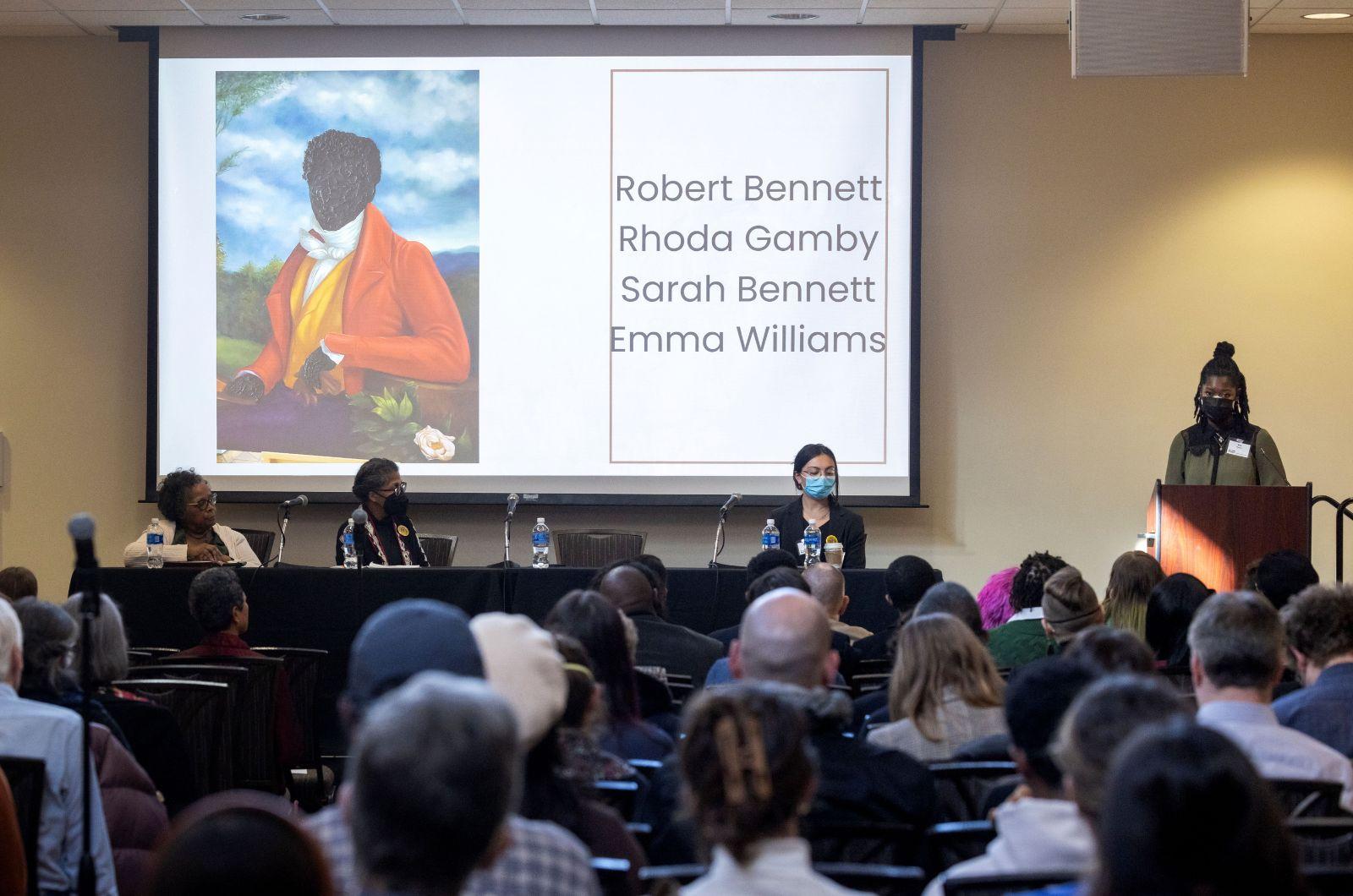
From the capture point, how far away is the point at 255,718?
4.26 metres

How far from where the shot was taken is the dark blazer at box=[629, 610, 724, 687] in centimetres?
419

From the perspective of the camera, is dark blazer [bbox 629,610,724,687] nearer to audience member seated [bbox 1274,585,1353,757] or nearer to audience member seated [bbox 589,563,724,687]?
audience member seated [bbox 589,563,724,687]

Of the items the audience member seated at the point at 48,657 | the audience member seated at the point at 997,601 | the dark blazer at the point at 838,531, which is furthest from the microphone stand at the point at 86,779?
the dark blazer at the point at 838,531

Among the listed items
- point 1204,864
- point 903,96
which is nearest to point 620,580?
point 1204,864

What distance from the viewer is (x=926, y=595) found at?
12.4ft

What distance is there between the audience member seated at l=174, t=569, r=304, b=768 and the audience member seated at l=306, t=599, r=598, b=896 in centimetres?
281

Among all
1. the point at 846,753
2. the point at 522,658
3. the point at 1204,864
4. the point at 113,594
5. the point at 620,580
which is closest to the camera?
the point at 1204,864

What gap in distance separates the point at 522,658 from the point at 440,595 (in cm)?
391

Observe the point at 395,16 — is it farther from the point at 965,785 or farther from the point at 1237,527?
the point at 965,785

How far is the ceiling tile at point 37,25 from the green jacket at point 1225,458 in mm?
Answer: 6189

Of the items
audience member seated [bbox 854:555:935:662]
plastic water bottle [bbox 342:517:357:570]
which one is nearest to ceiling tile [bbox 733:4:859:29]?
plastic water bottle [bbox 342:517:357:570]

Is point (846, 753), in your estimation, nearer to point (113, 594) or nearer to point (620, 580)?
point (620, 580)

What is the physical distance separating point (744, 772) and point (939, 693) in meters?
1.47

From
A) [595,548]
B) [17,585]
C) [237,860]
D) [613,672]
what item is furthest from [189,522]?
[237,860]
